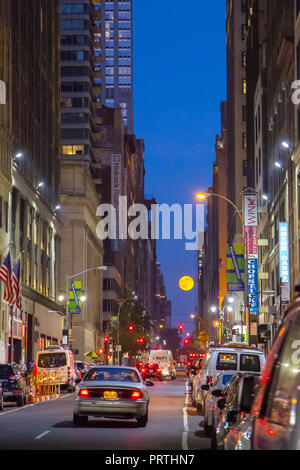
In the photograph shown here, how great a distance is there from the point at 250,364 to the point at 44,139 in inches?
2499

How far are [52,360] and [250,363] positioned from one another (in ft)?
82.2

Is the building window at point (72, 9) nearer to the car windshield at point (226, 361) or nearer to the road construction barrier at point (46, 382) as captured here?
the road construction barrier at point (46, 382)

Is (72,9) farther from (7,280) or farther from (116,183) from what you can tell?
(7,280)

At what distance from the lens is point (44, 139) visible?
8888cm

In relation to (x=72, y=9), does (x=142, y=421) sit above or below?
below

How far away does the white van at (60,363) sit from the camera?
51.3 meters

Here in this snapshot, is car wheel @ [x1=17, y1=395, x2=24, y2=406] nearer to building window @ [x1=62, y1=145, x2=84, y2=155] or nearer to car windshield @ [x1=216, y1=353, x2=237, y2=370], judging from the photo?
car windshield @ [x1=216, y1=353, x2=237, y2=370]

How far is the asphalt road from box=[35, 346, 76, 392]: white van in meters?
21.0

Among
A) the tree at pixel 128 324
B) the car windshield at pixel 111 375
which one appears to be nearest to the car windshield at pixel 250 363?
the car windshield at pixel 111 375

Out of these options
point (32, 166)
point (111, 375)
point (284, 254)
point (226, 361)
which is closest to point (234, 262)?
point (284, 254)

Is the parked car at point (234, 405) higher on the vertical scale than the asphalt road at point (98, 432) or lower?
higher

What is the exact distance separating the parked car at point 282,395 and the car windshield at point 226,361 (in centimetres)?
2061

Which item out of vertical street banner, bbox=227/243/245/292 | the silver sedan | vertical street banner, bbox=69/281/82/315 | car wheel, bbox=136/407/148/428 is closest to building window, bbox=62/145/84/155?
vertical street banner, bbox=69/281/82/315

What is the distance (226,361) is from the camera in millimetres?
27875
